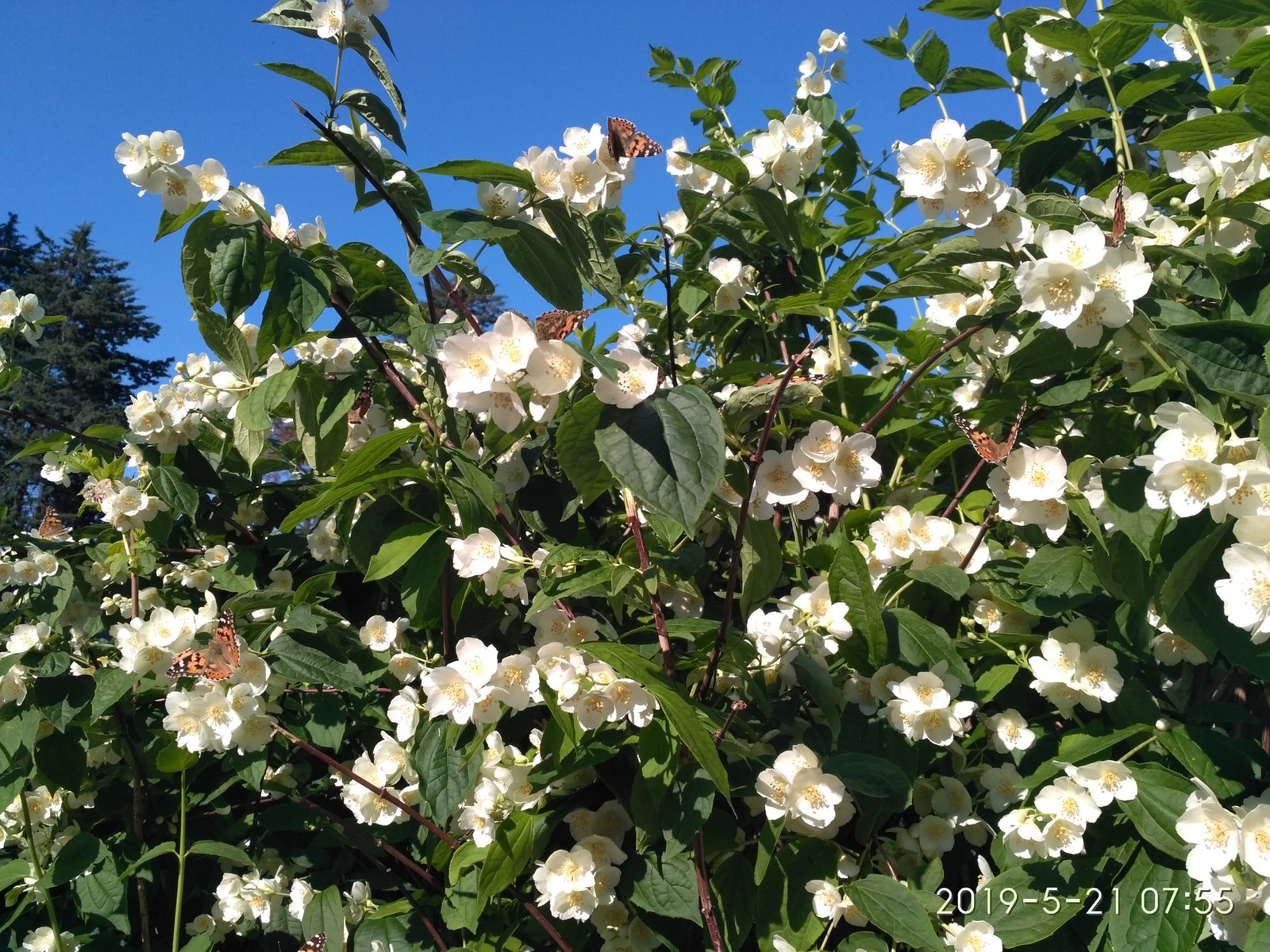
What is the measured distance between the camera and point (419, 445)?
5.48ft

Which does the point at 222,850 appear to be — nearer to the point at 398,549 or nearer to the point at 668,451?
the point at 398,549

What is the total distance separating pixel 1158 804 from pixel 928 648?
40cm

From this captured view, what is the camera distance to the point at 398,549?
5.27ft

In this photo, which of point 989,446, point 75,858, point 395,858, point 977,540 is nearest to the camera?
point 989,446

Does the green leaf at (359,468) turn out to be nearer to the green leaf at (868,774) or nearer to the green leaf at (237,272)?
the green leaf at (237,272)

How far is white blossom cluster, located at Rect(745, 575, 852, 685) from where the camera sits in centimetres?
148

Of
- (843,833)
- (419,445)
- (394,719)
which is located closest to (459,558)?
(419,445)

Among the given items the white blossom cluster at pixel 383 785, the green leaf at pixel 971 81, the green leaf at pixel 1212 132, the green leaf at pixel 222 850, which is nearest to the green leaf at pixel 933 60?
the green leaf at pixel 971 81

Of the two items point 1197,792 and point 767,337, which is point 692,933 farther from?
point 767,337

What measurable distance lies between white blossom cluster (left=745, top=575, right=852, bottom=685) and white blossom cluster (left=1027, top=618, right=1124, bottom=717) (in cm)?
36

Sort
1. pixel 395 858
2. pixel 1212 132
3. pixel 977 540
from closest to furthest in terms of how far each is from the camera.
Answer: pixel 1212 132 → pixel 977 540 → pixel 395 858

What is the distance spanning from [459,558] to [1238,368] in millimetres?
1177

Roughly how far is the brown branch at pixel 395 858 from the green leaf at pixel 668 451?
1048mm
